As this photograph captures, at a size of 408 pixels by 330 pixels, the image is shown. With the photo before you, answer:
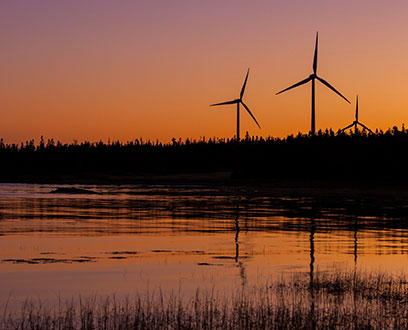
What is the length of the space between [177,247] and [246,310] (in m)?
16.7

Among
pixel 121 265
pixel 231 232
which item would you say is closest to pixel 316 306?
pixel 121 265

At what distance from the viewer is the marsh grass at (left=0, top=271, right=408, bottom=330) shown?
18141 millimetres

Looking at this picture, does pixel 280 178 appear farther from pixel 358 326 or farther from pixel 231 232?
pixel 358 326

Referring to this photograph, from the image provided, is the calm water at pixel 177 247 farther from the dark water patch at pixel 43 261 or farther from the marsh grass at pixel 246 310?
the marsh grass at pixel 246 310

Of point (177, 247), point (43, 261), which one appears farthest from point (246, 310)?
point (177, 247)

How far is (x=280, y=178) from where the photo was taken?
477ft

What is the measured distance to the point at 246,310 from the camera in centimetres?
1966

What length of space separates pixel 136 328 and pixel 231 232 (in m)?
26.6

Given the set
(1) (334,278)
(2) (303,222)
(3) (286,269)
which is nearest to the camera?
(1) (334,278)

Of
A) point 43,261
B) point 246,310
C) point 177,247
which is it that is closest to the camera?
point 246,310

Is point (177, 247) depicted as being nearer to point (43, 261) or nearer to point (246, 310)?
point (43, 261)

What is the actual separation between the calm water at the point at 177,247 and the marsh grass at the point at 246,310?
1611 millimetres

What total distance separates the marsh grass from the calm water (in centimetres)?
161

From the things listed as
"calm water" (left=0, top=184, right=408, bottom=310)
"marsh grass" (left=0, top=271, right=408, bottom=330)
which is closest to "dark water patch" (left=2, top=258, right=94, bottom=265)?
"calm water" (left=0, top=184, right=408, bottom=310)
